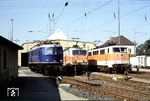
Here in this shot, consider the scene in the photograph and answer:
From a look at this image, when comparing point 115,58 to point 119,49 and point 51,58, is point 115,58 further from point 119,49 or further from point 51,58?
point 51,58

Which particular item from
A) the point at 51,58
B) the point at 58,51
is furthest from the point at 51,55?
the point at 58,51

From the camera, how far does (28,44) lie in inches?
3034

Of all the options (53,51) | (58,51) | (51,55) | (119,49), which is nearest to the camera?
(51,55)

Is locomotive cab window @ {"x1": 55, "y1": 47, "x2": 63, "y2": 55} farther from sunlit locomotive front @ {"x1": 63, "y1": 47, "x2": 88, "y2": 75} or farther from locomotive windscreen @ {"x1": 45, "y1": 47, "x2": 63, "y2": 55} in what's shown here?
sunlit locomotive front @ {"x1": 63, "y1": 47, "x2": 88, "y2": 75}

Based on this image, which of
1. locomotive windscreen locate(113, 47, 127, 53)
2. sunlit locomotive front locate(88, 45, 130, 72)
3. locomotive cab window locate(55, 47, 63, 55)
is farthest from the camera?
locomotive windscreen locate(113, 47, 127, 53)

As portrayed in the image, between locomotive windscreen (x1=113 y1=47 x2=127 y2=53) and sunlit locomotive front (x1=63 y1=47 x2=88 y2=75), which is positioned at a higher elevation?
locomotive windscreen (x1=113 y1=47 x2=127 y2=53)

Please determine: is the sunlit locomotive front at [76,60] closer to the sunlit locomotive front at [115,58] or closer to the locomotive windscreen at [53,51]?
the sunlit locomotive front at [115,58]

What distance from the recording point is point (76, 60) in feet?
123

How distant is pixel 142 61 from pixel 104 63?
89.6ft

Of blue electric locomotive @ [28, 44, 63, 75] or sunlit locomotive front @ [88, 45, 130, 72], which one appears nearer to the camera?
blue electric locomotive @ [28, 44, 63, 75]

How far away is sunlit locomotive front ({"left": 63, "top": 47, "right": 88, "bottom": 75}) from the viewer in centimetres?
3741

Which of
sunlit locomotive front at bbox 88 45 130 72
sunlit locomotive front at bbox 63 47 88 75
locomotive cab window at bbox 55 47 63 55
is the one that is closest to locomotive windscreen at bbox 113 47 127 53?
sunlit locomotive front at bbox 88 45 130 72

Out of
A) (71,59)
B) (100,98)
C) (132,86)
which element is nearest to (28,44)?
(71,59)

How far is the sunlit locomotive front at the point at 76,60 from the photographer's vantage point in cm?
3741
